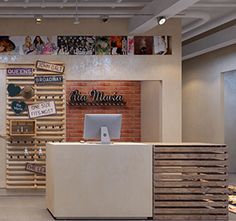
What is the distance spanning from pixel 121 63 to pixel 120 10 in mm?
1117

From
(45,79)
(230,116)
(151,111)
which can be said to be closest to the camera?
(45,79)

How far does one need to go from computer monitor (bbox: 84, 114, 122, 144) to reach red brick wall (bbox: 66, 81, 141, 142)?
12.7 feet

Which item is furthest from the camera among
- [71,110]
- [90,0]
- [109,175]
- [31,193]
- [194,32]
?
[194,32]

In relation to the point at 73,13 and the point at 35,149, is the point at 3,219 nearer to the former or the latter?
the point at 35,149

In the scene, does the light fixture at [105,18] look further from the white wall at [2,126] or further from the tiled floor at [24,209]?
the tiled floor at [24,209]

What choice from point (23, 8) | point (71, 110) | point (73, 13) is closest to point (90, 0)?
point (73, 13)

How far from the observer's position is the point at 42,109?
38.0 ft

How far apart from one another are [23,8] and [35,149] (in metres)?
2.74

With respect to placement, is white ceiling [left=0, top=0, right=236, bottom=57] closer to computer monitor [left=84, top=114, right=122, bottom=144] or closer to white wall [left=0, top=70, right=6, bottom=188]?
white wall [left=0, top=70, right=6, bottom=188]

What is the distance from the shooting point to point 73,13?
1108 centimetres

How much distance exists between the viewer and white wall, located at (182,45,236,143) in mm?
15094

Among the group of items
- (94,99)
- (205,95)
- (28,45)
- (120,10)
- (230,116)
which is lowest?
(230,116)

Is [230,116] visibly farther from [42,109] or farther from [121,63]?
[42,109]

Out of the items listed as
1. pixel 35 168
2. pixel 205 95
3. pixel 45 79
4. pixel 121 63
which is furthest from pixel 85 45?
pixel 205 95
